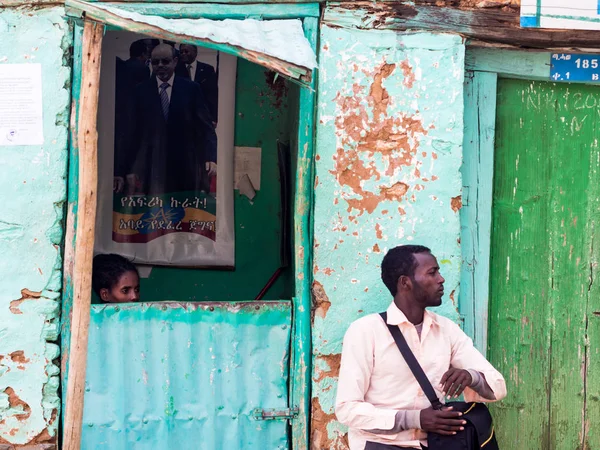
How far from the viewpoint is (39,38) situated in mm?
3986

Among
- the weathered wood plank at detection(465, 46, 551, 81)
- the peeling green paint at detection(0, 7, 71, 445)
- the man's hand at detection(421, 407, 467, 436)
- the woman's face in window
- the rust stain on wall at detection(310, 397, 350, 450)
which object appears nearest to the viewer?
the man's hand at detection(421, 407, 467, 436)

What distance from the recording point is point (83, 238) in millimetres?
3307

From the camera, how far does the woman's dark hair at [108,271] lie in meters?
4.48

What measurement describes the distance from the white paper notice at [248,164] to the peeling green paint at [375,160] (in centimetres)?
139

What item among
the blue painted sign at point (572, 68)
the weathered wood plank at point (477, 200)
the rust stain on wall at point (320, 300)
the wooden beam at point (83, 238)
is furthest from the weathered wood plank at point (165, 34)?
the blue painted sign at point (572, 68)

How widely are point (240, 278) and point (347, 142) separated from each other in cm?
170

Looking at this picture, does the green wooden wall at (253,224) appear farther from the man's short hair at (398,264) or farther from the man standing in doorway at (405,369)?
the man standing in doorway at (405,369)

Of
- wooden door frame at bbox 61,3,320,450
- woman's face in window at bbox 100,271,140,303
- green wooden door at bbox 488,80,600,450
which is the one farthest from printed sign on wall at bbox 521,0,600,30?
woman's face in window at bbox 100,271,140,303

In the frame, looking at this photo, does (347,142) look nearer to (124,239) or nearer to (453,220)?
(453,220)

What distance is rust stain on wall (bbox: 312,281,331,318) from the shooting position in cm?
405

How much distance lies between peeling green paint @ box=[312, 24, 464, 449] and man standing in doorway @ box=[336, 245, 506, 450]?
0.42 m

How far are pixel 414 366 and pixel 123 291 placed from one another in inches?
69.2

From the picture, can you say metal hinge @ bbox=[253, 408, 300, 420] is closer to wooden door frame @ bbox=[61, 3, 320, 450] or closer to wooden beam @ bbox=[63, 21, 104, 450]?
wooden door frame @ bbox=[61, 3, 320, 450]

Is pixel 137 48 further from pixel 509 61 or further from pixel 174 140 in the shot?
pixel 509 61
